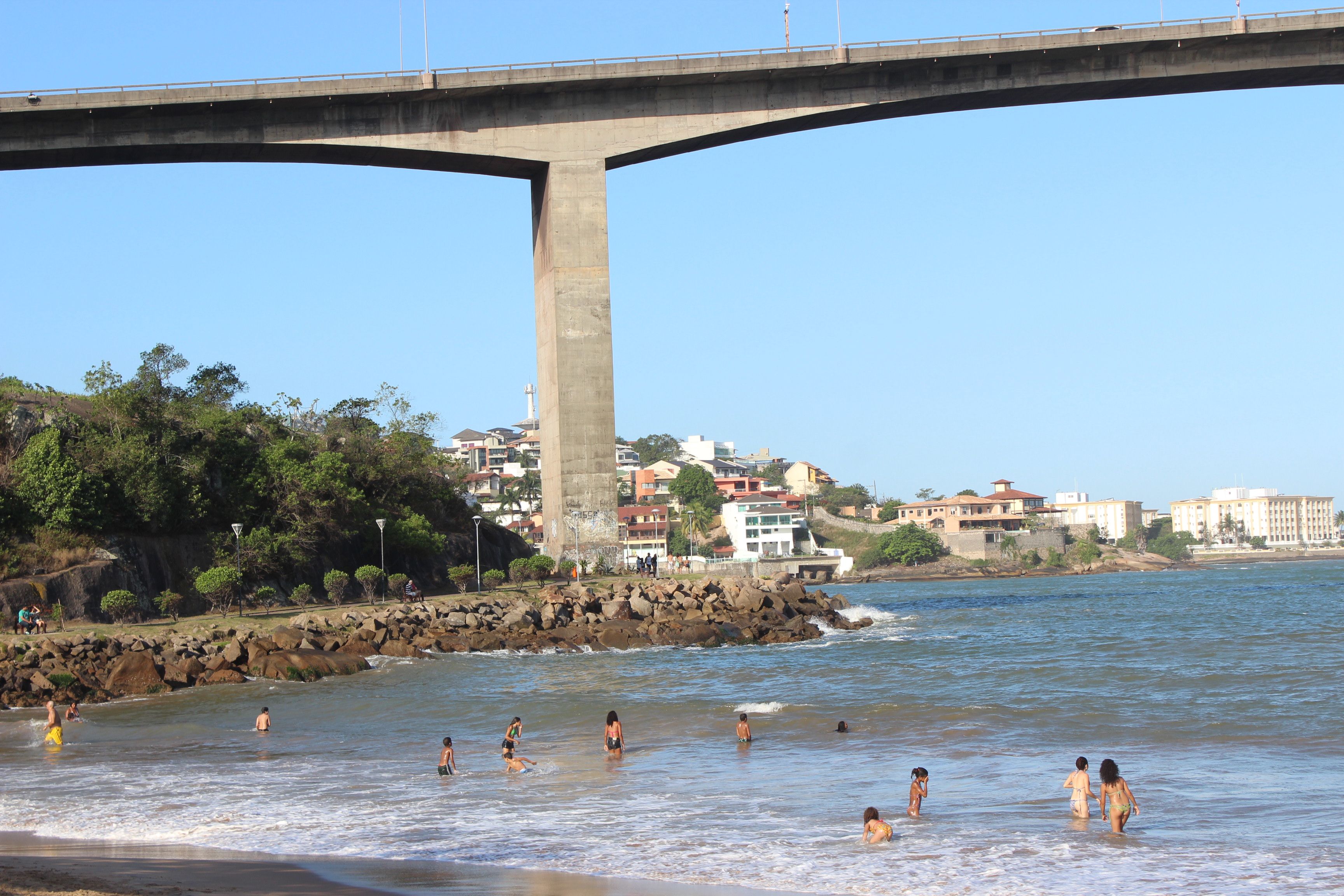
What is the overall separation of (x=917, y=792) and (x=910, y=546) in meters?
121

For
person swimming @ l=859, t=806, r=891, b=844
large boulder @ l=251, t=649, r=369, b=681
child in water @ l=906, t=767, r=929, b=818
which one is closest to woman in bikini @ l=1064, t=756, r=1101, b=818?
child in water @ l=906, t=767, r=929, b=818

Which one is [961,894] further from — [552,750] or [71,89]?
[71,89]

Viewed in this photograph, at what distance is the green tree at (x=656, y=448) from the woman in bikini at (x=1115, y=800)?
565 ft

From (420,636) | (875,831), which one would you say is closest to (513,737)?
(875,831)

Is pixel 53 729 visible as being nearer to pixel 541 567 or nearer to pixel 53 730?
pixel 53 730

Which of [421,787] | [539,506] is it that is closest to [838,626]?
[421,787]

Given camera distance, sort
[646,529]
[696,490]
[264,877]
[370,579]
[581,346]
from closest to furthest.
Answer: [264,877], [370,579], [581,346], [646,529], [696,490]

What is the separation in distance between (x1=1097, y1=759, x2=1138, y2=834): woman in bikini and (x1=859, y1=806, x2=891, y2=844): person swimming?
7.95ft

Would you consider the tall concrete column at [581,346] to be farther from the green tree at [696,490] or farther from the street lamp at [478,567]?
the green tree at [696,490]

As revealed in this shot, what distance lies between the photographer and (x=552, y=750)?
1883 centimetres

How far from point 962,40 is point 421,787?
33982 mm

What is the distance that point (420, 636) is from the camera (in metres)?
33.0

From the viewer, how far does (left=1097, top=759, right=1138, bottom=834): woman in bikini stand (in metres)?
12.7

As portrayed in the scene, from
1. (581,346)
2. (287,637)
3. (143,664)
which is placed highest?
(581,346)
